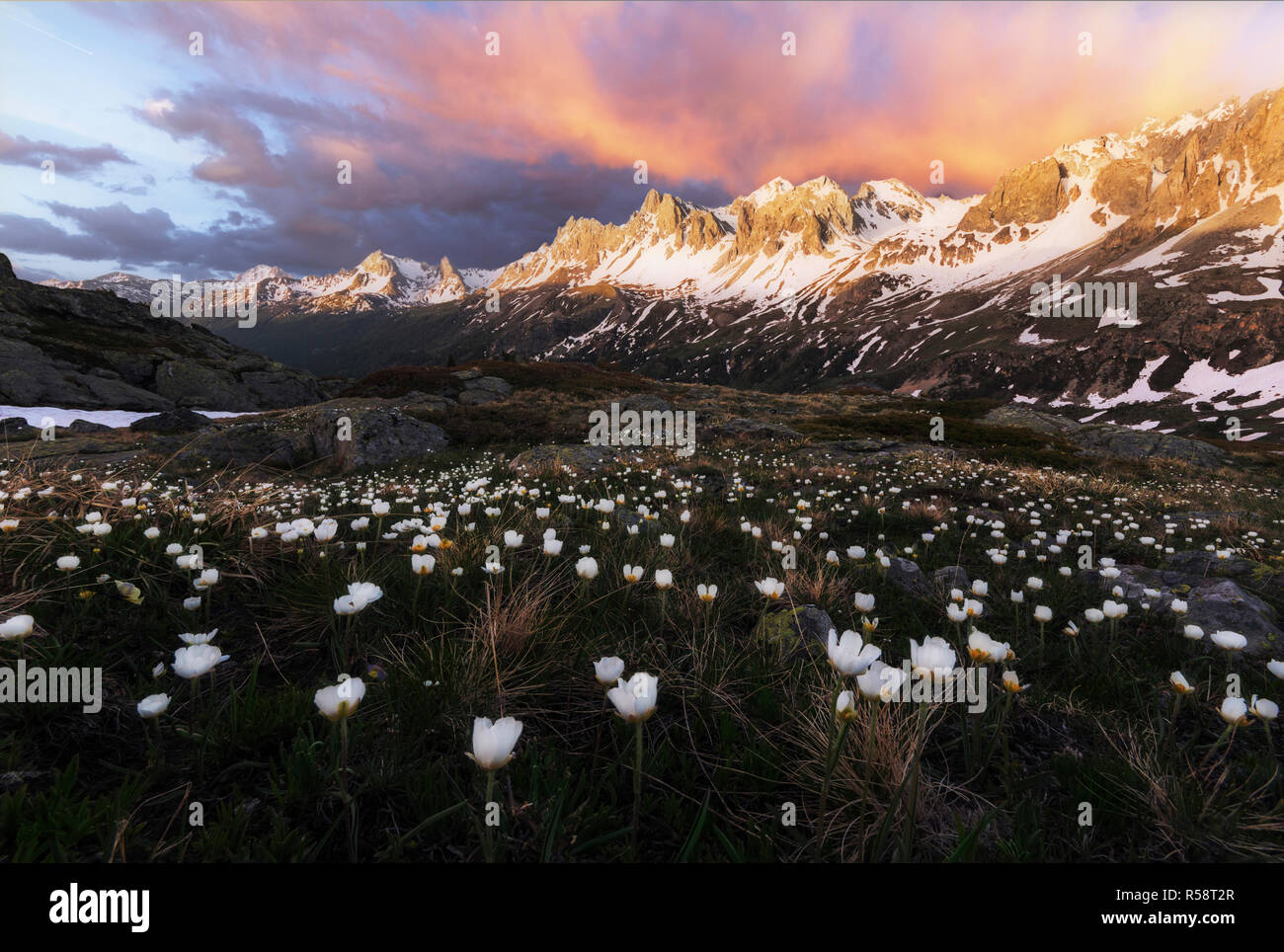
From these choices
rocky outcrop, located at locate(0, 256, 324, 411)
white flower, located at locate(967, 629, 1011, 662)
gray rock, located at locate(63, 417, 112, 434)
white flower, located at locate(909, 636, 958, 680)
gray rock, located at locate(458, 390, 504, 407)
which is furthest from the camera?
rocky outcrop, located at locate(0, 256, 324, 411)

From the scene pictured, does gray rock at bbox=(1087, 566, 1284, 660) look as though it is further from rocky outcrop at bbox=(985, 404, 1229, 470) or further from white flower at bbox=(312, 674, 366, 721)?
rocky outcrop at bbox=(985, 404, 1229, 470)

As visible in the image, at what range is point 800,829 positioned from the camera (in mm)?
1857

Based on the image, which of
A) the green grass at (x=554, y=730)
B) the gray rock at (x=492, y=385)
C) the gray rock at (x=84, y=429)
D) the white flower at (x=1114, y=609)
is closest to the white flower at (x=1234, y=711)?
the green grass at (x=554, y=730)

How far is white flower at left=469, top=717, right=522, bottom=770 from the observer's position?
4.64 ft

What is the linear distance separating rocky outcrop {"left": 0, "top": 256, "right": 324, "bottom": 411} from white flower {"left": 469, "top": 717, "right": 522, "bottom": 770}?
169 ft

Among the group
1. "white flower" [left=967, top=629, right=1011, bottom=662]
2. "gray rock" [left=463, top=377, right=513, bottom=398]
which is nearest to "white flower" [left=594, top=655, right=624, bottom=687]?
"white flower" [left=967, top=629, right=1011, bottom=662]

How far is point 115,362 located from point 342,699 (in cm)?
6142

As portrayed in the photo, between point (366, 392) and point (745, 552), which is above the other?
point (366, 392)

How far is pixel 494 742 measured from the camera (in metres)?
1.42

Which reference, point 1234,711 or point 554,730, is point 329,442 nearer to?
point 554,730
